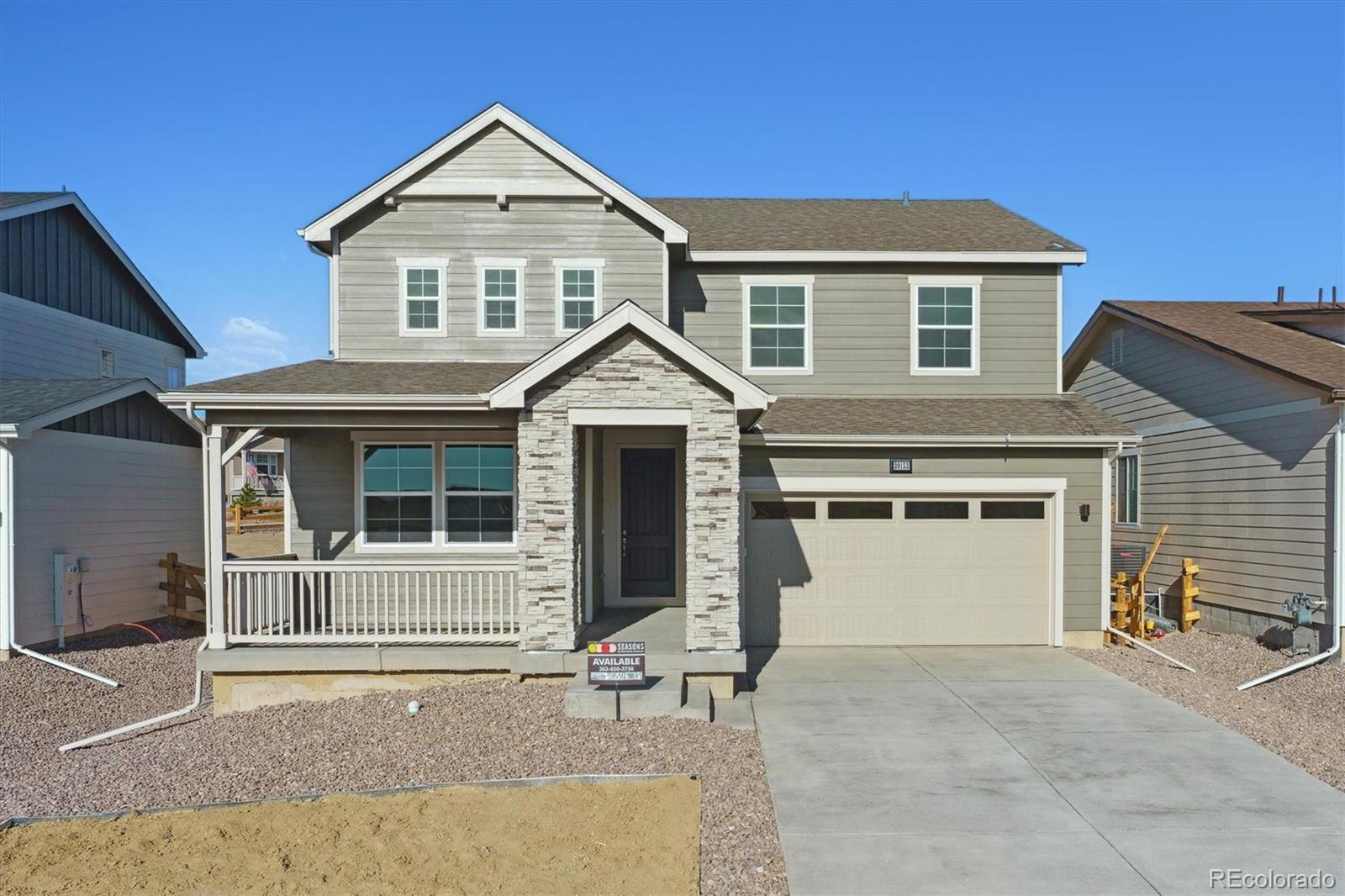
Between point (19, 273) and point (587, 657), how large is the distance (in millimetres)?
13376

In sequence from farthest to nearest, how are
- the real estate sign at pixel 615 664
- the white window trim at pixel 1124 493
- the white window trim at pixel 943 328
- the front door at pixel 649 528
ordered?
the white window trim at pixel 1124 493, the white window trim at pixel 943 328, the front door at pixel 649 528, the real estate sign at pixel 615 664

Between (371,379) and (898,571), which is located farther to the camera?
(898,571)

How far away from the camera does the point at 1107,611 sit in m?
12.4

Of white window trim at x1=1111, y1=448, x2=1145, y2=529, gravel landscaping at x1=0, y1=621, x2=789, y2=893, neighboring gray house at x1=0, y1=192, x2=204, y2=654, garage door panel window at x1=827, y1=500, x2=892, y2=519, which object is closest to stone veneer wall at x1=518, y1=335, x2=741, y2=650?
gravel landscaping at x1=0, y1=621, x2=789, y2=893

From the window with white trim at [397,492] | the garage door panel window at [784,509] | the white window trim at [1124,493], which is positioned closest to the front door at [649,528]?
the garage door panel window at [784,509]

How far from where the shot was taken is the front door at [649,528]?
43.1ft

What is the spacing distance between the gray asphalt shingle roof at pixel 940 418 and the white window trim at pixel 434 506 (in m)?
3.71

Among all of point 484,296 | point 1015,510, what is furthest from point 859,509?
point 484,296

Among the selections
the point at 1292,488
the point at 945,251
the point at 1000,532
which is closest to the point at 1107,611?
the point at 1000,532

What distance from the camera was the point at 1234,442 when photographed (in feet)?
42.7

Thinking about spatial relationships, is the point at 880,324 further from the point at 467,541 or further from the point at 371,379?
the point at 371,379

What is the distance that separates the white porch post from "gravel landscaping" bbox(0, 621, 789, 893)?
1068 millimetres

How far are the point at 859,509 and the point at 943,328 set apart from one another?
325cm

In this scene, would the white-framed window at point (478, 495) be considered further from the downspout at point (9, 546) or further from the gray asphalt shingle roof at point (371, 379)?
the downspout at point (9, 546)
